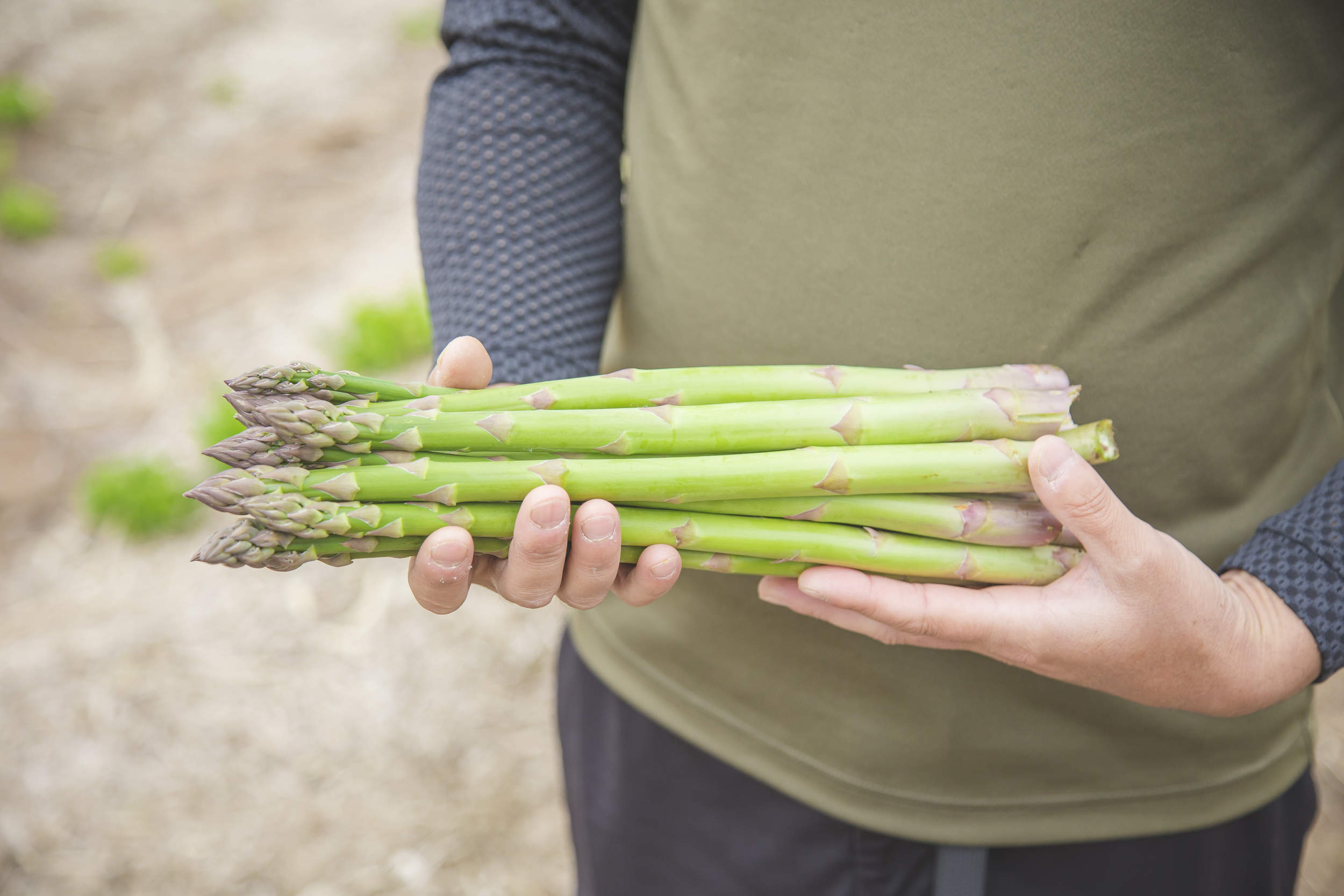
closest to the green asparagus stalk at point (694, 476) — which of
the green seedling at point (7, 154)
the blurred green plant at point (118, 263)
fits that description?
the blurred green plant at point (118, 263)

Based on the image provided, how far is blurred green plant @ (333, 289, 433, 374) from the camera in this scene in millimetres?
4957

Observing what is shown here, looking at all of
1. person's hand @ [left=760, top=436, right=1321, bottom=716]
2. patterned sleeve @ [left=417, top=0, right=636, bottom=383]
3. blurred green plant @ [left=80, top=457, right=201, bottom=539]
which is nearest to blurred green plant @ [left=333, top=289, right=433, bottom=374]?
blurred green plant @ [left=80, top=457, right=201, bottom=539]

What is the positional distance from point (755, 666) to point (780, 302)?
80 cm

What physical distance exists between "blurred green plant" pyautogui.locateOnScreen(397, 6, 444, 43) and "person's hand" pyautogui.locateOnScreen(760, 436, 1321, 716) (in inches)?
314

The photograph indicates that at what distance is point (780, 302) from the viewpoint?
1.62 meters

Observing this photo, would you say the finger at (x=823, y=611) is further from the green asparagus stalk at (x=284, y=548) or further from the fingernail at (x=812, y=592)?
the green asparagus stalk at (x=284, y=548)

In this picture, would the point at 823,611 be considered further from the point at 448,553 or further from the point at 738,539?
the point at 448,553

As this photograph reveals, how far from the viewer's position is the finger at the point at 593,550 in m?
1.40

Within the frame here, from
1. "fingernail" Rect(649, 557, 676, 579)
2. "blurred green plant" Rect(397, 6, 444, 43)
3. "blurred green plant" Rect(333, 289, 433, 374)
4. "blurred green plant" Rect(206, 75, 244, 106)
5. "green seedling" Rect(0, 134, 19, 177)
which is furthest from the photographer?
"blurred green plant" Rect(397, 6, 444, 43)

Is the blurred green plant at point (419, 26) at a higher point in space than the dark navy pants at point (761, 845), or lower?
higher

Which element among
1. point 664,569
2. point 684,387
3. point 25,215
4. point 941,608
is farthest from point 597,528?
point 25,215

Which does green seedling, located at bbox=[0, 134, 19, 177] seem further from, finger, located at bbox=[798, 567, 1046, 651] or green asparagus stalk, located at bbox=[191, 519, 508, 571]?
finger, located at bbox=[798, 567, 1046, 651]

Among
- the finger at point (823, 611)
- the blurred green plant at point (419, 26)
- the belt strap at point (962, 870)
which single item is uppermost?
the blurred green plant at point (419, 26)

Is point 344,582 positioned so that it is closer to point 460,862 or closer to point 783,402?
point 460,862
